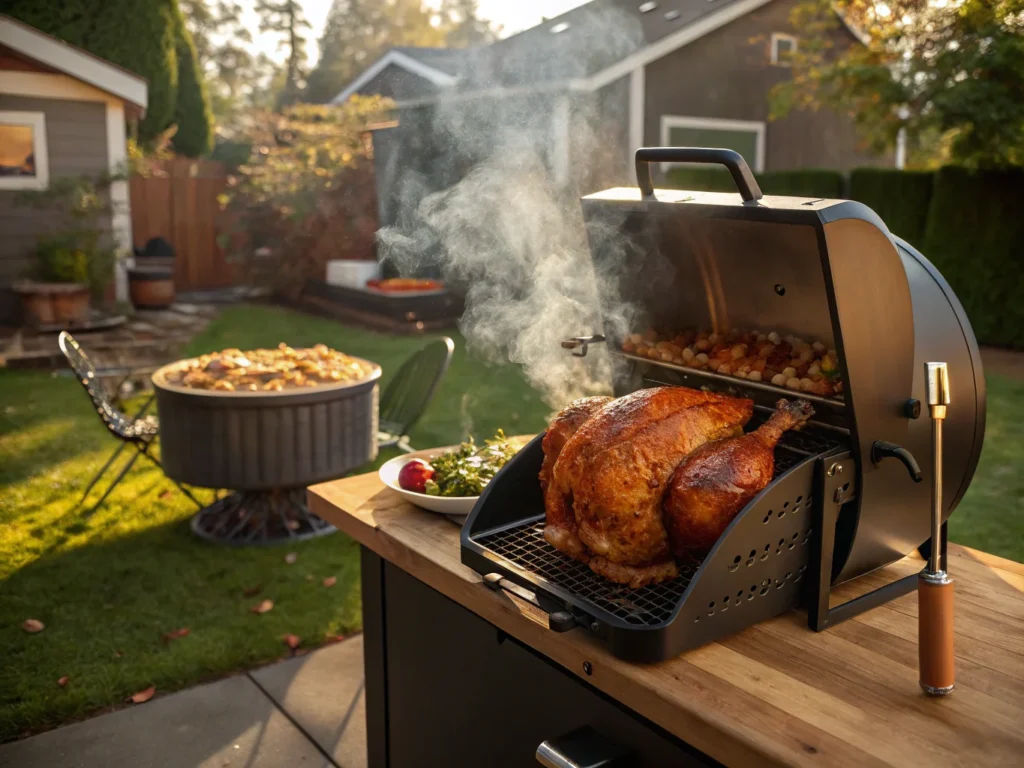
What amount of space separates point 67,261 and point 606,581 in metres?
9.64

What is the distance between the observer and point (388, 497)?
235 cm

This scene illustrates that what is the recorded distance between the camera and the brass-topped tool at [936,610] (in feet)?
4.35

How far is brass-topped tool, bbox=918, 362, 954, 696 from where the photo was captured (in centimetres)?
133

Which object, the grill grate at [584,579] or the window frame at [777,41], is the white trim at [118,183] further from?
the grill grate at [584,579]

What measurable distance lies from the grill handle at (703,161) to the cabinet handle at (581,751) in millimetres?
966

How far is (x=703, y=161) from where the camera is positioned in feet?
5.45

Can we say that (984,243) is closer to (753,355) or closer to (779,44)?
(779,44)

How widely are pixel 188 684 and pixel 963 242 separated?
8.23 meters

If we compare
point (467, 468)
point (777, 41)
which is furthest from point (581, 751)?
point (777, 41)

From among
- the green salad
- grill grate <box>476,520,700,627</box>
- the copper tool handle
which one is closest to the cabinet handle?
grill grate <box>476,520,700,627</box>

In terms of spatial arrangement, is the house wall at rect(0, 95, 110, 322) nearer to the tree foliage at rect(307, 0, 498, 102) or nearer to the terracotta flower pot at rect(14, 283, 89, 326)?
the terracotta flower pot at rect(14, 283, 89, 326)

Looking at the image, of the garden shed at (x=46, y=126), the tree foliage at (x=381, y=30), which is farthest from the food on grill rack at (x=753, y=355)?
the tree foliage at (x=381, y=30)

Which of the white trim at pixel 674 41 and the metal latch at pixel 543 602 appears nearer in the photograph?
the metal latch at pixel 543 602

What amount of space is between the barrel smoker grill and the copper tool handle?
213 millimetres
